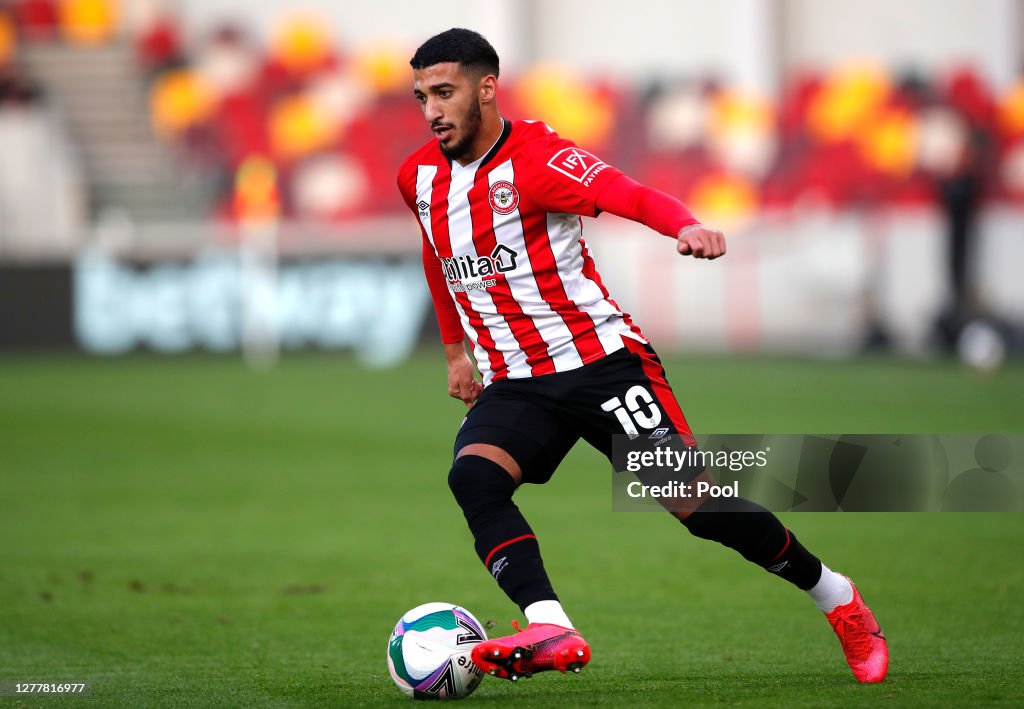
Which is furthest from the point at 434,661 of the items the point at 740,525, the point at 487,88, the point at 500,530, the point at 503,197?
the point at 487,88

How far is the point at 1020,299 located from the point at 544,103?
8.57m

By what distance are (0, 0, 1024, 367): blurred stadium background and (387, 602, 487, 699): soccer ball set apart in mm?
14998

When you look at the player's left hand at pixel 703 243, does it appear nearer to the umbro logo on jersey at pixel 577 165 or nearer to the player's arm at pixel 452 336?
the umbro logo on jersey at pixel 577 165

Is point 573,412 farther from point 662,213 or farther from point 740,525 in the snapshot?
point 662,213

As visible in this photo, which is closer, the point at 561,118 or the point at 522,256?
the point at 522,256

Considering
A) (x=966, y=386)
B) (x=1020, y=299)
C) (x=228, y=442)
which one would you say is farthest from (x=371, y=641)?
(x=1020, y=299)

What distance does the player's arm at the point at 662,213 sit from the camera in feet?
12.1

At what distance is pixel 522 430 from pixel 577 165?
742 mm

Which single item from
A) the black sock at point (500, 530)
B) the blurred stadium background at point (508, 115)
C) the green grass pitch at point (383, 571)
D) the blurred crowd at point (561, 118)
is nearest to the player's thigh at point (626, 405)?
the black sock at point (500, 530)

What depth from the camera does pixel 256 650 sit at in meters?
4.82

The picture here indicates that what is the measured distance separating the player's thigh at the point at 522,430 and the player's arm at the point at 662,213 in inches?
23.0

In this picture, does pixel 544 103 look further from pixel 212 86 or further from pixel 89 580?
pixel 89 580

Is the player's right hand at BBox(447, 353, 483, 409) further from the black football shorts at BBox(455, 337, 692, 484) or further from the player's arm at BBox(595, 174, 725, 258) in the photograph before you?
the player's arm at BBox(595, 174, 725, 258)

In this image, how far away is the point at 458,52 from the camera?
417 centimetres
